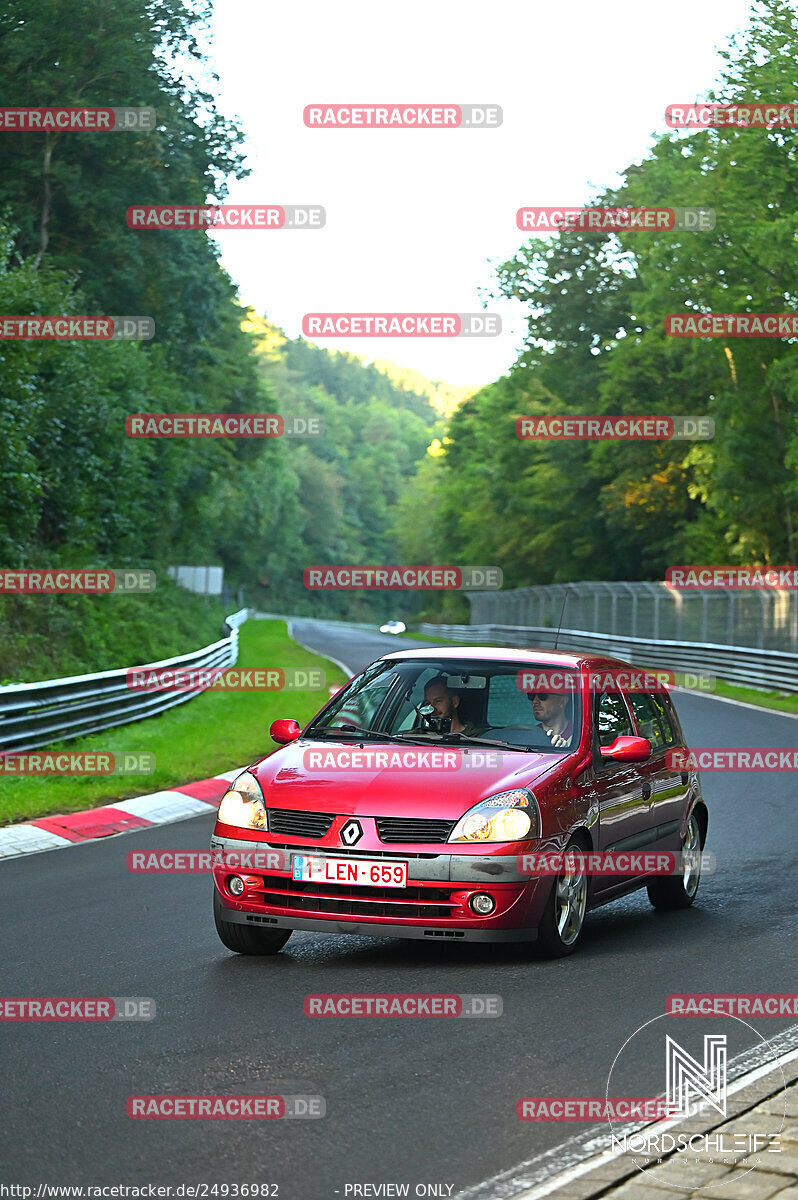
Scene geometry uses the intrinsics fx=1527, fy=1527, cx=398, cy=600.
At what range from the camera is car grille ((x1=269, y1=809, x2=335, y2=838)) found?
7.53 m

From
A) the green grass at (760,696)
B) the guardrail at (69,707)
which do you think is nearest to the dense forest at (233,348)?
the guardrail at (69,707)

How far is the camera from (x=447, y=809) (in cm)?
748

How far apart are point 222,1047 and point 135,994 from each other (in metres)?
1.15

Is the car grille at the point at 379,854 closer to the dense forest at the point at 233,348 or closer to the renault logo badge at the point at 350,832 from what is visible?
the renault logo badge at the point at 350,832

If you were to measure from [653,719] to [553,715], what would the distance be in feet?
4.66

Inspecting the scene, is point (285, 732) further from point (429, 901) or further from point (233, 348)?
point (233, 348)

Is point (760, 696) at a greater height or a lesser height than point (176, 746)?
lesser

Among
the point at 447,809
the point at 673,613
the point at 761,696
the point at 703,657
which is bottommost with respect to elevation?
the point at 761,696

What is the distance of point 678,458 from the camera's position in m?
57.4

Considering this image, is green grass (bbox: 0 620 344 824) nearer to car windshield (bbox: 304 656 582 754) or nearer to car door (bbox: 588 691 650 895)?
car windshield (bbox: 304 656 582 754)

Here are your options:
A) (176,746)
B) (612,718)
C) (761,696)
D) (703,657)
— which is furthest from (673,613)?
(612,718)

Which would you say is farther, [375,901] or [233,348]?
[233,348]

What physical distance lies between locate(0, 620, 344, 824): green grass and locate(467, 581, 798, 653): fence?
1012cm

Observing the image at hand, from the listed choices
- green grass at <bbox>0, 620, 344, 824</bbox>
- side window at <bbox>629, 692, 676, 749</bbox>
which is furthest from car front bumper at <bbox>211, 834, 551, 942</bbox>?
green grass at <bbox>0, 620, 344, 824</bbox>
